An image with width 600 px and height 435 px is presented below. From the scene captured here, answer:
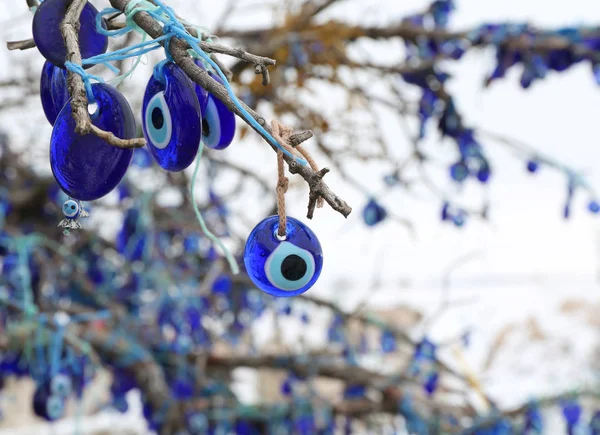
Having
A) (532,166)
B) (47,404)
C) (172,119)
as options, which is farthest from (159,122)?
(532,166)

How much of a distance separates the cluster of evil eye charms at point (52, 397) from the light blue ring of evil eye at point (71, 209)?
75 centimetres

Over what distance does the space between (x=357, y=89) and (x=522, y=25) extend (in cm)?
39

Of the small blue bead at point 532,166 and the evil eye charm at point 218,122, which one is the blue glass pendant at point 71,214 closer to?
the evil eye charm at point 218,122

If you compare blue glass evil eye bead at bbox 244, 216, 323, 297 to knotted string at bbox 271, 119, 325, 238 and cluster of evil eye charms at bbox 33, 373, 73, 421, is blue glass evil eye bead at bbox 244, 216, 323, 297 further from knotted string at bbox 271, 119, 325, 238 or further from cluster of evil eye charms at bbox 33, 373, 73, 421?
cluster of evil eye charms at bbox 33, 373, 73, 421

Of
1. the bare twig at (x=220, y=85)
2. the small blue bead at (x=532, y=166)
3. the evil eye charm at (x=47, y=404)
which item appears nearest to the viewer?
the bare twig at (x=220, y=85)

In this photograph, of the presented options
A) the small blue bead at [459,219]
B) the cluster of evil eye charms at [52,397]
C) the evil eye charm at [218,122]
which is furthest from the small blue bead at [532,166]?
the evil eye charm at [218,122]

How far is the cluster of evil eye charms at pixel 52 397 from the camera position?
1.04 m

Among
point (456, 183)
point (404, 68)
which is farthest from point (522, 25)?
point (456, 183)

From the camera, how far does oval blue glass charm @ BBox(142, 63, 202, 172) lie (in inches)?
14.6

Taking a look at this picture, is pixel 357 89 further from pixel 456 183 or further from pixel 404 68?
pixel 456 183

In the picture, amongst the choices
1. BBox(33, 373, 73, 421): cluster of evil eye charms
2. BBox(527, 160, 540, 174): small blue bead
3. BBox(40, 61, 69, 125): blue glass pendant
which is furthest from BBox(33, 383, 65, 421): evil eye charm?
BBox(527, 160, 540, 174): small blue bead

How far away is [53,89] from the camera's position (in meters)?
0.42

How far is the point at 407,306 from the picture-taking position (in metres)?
4.48

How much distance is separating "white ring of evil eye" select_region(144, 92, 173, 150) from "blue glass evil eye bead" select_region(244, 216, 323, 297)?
2.8 inches
